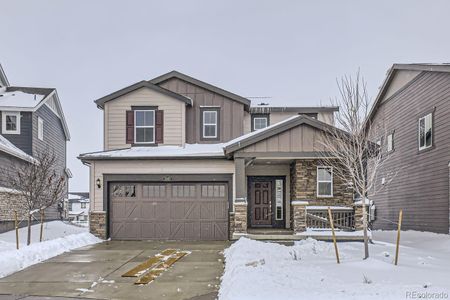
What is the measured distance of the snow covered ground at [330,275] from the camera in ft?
21.5

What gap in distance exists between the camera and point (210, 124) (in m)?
17.8

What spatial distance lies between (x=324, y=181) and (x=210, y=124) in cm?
527

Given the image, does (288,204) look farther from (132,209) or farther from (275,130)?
(132,209)

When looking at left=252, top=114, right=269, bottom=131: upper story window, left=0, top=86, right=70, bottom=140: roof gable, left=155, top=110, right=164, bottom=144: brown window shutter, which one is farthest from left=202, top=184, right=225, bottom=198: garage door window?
left=0, top=86, right=70, bottom=140: roof gable

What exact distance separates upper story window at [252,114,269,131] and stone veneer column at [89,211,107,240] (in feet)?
26.4

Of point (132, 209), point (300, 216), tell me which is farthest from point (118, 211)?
point (300, 216)

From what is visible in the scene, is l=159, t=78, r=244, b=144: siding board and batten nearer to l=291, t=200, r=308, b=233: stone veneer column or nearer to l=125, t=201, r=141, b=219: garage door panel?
l=125, t=201, r=141, b=219: garage door panel

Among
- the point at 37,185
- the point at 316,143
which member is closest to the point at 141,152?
the point at 37,185

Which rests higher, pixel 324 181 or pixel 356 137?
pixel 356 137

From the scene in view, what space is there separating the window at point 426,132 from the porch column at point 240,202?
6861mm

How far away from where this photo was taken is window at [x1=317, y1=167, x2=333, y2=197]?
1523 centimetres

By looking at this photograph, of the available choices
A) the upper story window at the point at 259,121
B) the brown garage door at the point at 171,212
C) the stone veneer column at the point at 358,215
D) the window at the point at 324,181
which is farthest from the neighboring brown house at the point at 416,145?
the brown garage door at the point at 171,212

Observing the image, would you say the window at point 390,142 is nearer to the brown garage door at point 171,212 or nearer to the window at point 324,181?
the window at point 324,181

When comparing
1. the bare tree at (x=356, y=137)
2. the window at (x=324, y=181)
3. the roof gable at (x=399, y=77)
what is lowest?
the window at (x=324, y=181)
